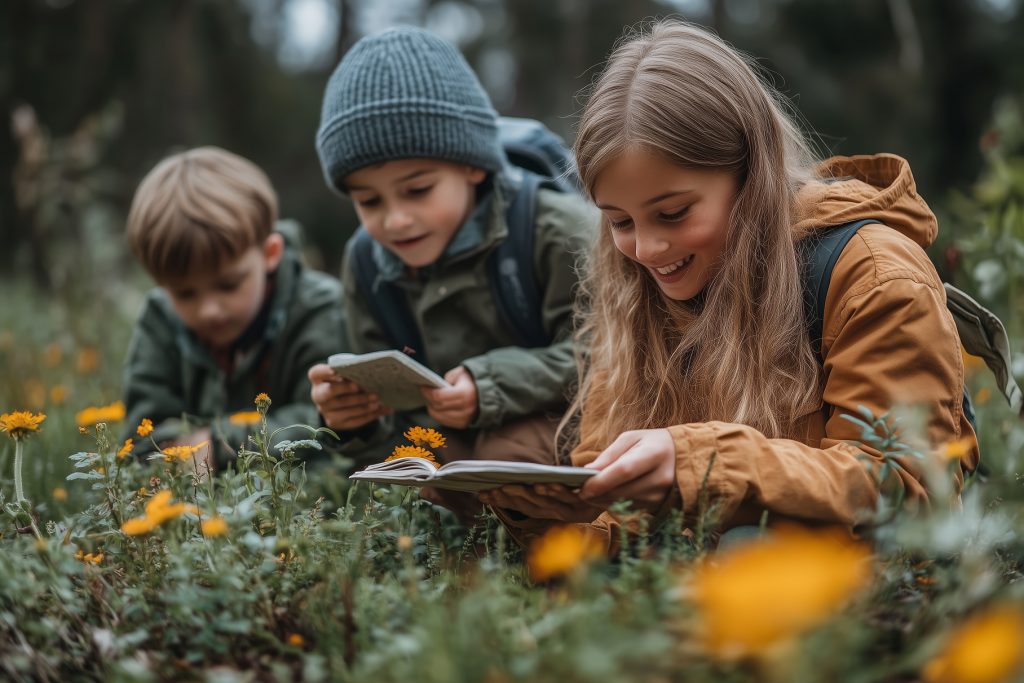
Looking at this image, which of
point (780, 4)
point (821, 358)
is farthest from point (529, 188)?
point (780, 4)

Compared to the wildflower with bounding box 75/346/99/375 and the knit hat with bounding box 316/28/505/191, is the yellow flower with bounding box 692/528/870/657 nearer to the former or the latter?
the knit hat with bounding box 316/28/505/191

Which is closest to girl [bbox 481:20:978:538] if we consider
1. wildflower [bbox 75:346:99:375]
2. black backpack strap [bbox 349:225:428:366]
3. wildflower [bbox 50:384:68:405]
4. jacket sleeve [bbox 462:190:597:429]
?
jacket sleeve [bbox 462:190:597:429]

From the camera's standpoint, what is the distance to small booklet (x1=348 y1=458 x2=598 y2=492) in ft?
5.69

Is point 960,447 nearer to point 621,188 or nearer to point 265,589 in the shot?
point 621,188

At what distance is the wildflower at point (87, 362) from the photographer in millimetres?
4805

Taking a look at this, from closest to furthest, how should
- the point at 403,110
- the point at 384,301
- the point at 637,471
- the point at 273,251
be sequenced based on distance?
the point at 637,471 → the point at 403,110 → the point at 384,301 → the point at 273,251

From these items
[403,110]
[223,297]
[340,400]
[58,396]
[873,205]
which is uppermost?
[403,110]

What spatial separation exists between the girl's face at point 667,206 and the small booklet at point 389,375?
2.15 feet

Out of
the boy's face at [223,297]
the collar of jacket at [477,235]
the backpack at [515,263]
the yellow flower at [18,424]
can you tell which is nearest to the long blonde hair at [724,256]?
the backpack at [515,263]

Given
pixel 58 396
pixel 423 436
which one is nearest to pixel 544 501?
pixel 423 436

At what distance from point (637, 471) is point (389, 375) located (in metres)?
0.98

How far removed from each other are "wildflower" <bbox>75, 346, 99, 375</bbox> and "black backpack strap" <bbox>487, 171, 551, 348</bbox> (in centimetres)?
270

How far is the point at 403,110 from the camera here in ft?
9.94

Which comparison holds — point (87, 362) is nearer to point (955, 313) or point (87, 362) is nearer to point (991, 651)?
point (955, 313)
